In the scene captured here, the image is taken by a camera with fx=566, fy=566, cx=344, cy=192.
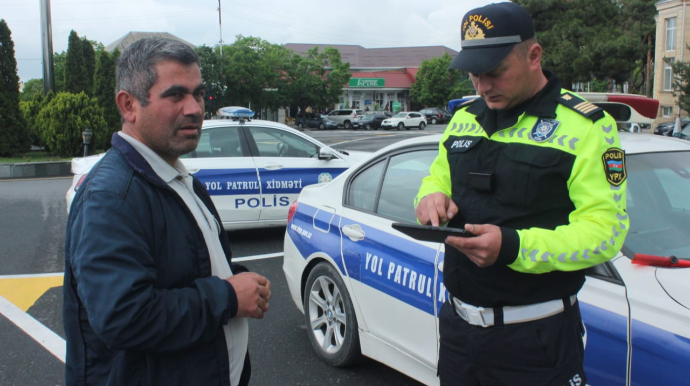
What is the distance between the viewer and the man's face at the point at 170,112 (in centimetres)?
165

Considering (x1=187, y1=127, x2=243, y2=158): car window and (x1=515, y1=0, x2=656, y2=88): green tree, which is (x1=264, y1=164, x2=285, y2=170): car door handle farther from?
(x1=515, y1=0, x2=656, y2=88): green tree

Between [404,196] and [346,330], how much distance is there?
932 millimetres

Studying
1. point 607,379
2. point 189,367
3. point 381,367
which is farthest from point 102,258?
point 381,367

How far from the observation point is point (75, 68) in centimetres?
2030

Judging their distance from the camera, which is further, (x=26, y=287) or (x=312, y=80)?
(x=312, y=80)

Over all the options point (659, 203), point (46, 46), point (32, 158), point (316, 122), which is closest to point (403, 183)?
point (659, 203)

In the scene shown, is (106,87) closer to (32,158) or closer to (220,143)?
(32,158)

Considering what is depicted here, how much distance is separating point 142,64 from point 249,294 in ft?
2.43

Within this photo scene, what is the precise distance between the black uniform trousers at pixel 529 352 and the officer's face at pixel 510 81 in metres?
0.72

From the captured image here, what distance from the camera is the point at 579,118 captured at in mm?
1822

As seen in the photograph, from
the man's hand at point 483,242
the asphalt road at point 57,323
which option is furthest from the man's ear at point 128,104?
the asphalt road at point 57,323

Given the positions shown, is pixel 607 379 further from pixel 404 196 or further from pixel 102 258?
pixel 102 258

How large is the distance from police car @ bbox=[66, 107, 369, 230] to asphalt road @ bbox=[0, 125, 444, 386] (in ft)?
1.52

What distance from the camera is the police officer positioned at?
5.67 ft
